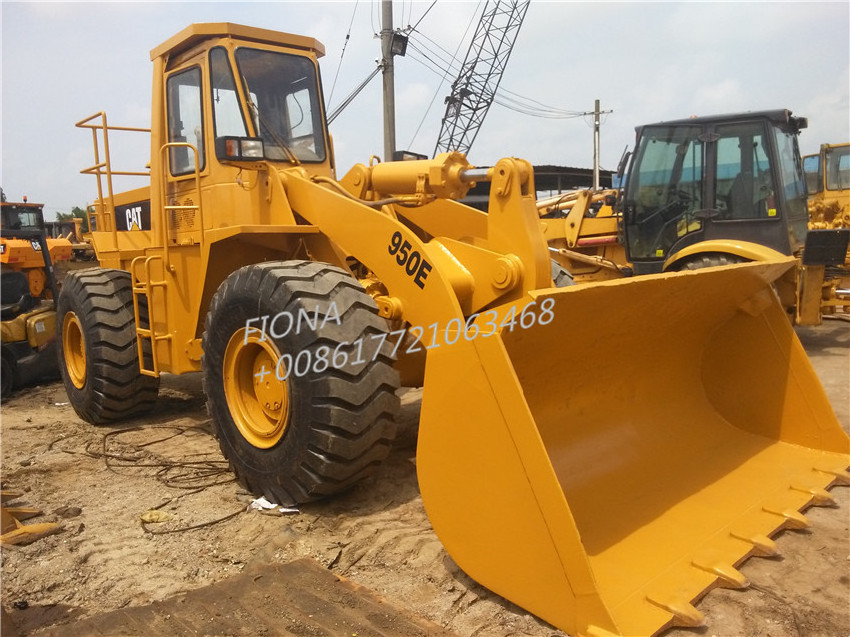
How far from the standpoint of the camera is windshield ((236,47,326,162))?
15.4ft

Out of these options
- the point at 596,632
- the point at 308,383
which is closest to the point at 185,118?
the point at 308,383

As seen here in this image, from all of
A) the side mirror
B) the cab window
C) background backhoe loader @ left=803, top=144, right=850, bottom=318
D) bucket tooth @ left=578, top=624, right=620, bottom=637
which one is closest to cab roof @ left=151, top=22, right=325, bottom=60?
the cab window

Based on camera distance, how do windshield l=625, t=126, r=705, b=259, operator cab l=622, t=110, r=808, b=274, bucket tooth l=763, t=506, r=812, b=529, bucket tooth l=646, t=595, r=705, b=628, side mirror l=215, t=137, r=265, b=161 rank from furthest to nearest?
1. windshield l=625, t=126, r=705, b=259
2. operator cab l=622, t=110, r=808, b=274
3. side mirror l=215, t=137, r=265, b=161
4. bucket tooth l=763, t=506, r=812, b=529
5. bucket tooth l=646, t=595, r=705, b=628

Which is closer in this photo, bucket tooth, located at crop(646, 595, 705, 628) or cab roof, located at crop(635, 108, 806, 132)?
bucket tooth, located at crop(646, 595, 705, 628)

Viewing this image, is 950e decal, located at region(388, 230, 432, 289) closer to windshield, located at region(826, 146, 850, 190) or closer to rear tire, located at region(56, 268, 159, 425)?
rear tire, located at region(56, 268, 159, 425)

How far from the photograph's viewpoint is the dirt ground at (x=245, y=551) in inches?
105

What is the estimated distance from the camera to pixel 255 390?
3920 millimetres

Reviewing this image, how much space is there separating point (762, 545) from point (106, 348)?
16.0ft

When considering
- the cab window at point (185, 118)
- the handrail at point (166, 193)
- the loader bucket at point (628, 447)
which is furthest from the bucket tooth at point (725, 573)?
the cab window at point (185, 118)

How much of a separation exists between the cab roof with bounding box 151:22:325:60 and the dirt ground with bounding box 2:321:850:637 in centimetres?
308

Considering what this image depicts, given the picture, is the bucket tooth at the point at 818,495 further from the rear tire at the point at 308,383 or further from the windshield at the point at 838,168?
the windshield at the point at 838,168

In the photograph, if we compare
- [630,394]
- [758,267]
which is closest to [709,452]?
[630,394]

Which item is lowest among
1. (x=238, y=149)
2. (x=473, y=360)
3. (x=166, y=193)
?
(x=473, y=360)

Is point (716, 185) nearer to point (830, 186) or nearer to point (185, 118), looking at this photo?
point (185, 118)
